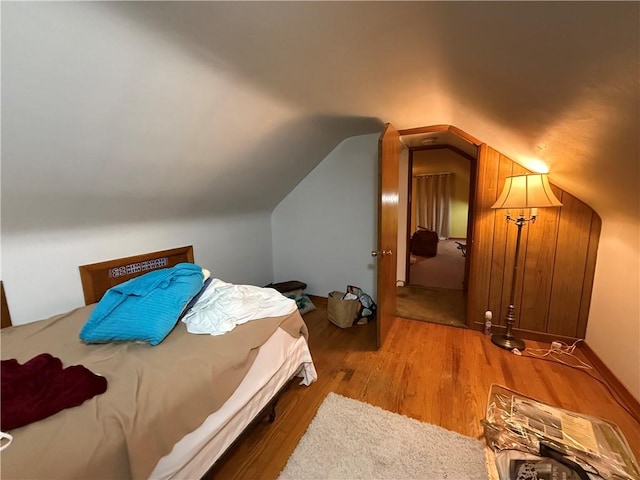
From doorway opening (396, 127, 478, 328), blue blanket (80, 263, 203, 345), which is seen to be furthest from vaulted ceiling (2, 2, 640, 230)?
doorway opening (396, 127, 478, 328)

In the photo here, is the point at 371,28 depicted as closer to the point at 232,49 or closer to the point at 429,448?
the point at 232,49

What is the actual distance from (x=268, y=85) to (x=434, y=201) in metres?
7.30

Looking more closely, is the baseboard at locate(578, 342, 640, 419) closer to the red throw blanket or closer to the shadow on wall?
the shadow on wall

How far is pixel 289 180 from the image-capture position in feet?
11.0

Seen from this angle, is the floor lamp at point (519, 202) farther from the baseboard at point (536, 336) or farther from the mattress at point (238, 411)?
the mattress at point (238, 411)

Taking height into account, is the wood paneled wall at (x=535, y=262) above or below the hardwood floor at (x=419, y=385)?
above

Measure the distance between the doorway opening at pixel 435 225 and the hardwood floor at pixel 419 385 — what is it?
0.63 meters

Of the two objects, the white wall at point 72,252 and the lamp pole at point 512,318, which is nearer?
the white wall at point 72,252

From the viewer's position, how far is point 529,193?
2.19 meters

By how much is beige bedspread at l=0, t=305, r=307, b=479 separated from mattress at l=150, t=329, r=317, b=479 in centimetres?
7

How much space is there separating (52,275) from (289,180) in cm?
230

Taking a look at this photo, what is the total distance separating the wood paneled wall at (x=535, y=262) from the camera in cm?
233

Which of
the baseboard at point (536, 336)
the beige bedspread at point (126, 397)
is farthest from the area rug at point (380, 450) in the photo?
the baseboard at point (536, 336)

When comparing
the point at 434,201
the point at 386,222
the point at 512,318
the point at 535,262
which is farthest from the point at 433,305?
the point at 434,201
